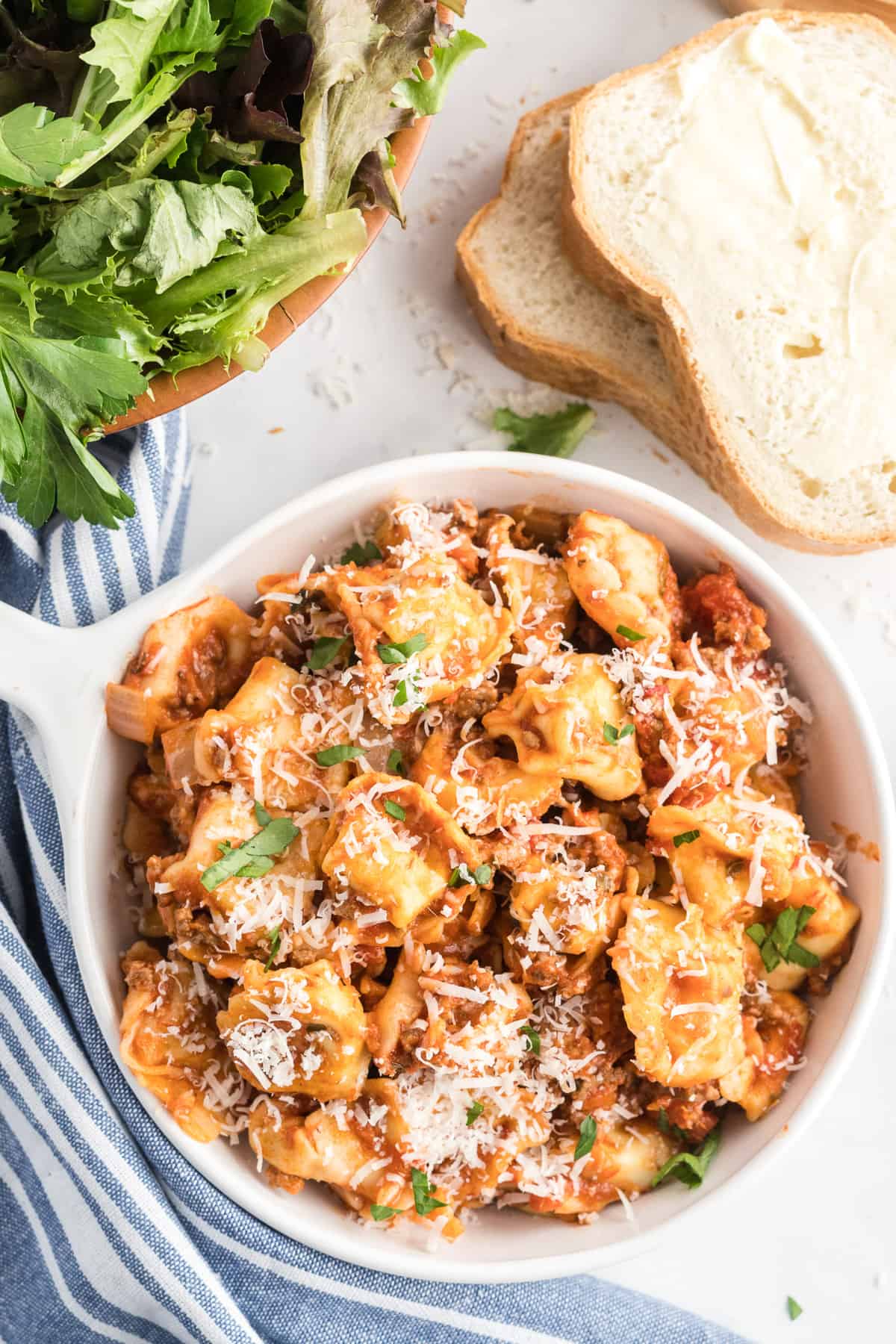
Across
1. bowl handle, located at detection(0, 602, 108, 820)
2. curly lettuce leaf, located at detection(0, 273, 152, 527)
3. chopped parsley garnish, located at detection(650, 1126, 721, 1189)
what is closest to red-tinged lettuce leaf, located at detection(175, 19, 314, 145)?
curly lettuce leaf, located at detection(0, 273, 152, 527)

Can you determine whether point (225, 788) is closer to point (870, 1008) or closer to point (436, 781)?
point (436, 781)

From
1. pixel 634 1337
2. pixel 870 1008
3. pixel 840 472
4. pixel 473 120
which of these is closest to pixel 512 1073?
pixel 870 1008

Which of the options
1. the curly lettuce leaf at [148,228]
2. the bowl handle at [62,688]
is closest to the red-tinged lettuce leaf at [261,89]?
the curly lettuce leaf at [148,228]

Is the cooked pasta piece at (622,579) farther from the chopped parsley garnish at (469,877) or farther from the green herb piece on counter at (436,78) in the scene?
the green herb piece on counter at (436,78)

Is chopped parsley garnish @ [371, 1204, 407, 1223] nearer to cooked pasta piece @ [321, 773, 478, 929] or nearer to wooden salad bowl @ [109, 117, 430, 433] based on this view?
cooked pasta piece @ [321, 773, 478, 929]

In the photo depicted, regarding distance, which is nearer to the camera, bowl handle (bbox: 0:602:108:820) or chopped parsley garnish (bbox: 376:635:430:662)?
chopped parsley garnish (bbox: 376:635:430:662)
